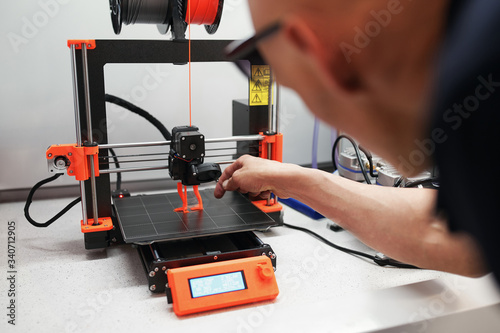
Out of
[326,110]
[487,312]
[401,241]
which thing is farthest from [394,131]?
[487,312]

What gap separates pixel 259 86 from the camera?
145cm

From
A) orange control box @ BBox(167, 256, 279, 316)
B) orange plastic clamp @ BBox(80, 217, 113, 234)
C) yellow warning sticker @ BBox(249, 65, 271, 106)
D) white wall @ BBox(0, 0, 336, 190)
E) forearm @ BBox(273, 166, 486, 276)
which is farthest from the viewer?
white wall @ BBox(0, 0, 336, 190)

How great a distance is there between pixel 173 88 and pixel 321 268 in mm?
908

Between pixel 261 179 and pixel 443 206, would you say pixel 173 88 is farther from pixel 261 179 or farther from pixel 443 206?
pixel 443 206

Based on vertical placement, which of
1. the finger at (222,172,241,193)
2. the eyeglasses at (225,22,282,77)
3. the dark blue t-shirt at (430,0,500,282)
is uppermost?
the eyeglasses at (225,22,282,77)

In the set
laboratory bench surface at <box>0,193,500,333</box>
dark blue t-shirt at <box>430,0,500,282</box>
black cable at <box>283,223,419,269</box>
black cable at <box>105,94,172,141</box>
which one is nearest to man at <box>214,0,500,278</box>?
dark blue t-shirt at <box>430,0,500,282</box>

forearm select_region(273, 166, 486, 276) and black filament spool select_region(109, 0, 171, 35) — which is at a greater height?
black filament spool select_region(109, 0, 171, 35)

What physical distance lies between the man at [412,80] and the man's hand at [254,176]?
2.52ft

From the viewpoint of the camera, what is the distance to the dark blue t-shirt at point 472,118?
0.64 feet

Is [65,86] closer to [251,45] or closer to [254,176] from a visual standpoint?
[254,176]

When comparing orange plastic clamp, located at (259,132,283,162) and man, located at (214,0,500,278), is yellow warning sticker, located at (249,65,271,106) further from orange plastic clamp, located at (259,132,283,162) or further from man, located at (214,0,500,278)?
man, located at (214,0,500,278)

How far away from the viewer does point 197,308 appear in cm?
102

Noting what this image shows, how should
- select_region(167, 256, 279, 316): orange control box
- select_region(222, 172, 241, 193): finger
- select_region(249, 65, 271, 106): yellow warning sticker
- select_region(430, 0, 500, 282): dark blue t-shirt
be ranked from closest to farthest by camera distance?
1. select_region(430, 0, 500, 282): dark blue t-shirt
2. select_region(167, 256, 279, 316): orange control box
3. select_region(222, 172, 241, 193): finger
4. select_region(249, 65, 271, 106): yellow warning sticker

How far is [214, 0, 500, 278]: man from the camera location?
8.0 inches
